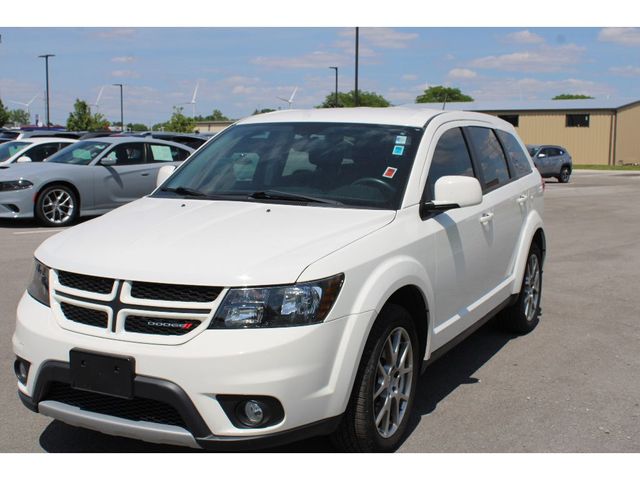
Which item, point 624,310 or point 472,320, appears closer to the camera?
point 472,320


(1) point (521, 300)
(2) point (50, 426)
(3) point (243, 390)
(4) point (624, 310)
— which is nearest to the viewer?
(3) point (243, 390)

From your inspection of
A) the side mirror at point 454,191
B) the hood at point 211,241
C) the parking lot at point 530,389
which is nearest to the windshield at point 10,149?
the parking lot at point 530,389

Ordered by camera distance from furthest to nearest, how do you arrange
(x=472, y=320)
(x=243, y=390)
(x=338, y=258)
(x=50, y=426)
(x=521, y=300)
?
(x=521, y=300) < (x=472, y=320) < (x=50, y=426) < (x=338, y=258) < (x=243, y=390)

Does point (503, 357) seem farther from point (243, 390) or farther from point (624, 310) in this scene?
point (243, 390)

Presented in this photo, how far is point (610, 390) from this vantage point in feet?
16.3

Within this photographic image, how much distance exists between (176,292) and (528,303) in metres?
3.86

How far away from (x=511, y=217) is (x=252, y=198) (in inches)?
88.4

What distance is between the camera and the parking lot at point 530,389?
4020 millimetres

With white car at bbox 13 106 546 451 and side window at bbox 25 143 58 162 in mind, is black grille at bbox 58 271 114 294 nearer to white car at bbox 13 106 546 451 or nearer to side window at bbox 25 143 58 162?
white car at bbox 13 106 546 451

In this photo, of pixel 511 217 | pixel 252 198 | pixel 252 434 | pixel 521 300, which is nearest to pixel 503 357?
pixel 521 300

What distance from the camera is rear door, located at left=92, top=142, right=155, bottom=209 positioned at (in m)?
13.6

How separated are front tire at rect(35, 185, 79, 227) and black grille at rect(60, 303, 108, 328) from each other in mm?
9946

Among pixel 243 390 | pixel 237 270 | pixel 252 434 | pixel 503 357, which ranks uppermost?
pixel 237 270

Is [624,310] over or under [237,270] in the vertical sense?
under
